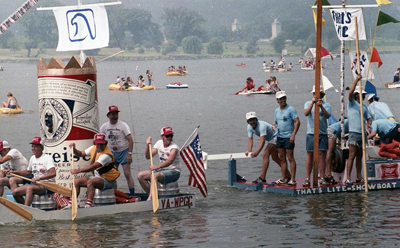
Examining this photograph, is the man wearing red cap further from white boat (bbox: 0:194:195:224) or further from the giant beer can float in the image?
the giant beer can float

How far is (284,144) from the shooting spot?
69.2ft

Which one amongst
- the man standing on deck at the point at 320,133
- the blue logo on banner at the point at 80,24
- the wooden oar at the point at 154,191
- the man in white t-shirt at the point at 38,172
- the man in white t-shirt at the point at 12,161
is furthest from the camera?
the blue logo on banner at the point at 80,24

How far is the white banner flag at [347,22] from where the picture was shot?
22.1 m

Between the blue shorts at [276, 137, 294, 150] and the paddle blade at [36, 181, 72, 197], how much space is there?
5353mm

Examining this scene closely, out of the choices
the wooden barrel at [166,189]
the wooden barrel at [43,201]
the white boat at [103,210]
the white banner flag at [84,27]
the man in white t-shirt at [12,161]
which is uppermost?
the white banner flag at [84,27]

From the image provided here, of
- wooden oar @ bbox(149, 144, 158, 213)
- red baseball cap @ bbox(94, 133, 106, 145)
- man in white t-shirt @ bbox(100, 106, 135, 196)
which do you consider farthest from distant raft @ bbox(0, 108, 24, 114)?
red baseball cap @ bbox(94, 133, 106, 145)

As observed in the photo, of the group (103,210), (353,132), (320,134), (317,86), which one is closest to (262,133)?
(320,134)

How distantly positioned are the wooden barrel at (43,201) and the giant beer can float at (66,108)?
59 centimetres

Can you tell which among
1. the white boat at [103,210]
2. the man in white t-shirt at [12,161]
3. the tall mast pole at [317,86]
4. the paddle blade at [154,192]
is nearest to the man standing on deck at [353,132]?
the tall mast pole at [317,86]

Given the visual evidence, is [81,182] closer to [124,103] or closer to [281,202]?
[281,202]

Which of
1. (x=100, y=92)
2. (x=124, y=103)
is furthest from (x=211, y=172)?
(x=100, y=92)

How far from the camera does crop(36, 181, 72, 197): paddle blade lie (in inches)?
722

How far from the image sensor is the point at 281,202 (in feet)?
67.5

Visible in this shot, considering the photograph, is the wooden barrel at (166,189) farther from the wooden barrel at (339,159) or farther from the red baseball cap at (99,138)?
the wooden barrel at (339,159)
